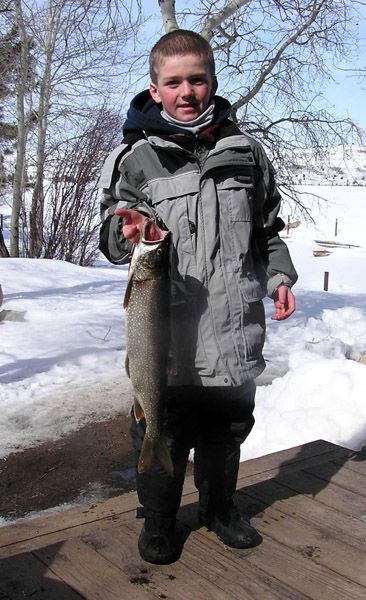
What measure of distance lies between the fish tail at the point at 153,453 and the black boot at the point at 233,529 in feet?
1.75

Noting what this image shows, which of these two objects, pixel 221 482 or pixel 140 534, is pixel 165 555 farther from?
pixel 221 482

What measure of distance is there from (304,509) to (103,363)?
4252mm

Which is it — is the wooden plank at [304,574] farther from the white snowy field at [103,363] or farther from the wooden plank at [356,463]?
the white snowy field at [103,363]

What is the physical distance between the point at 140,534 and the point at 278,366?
4483 millimetres

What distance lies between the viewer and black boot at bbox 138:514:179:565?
2.59m

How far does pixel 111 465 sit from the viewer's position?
4.79m

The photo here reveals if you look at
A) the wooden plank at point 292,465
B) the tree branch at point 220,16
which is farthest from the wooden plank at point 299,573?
the tree branch at point 220,16

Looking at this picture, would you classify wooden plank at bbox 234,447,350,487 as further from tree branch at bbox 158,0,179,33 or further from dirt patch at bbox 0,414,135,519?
tree branch at bbox 158,0,179,33

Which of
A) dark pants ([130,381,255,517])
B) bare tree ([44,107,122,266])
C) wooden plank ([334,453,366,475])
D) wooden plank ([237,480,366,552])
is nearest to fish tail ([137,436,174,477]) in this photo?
dark pants ([130,381,255,517])

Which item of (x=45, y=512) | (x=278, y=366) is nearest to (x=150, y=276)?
(x=45, y=512)

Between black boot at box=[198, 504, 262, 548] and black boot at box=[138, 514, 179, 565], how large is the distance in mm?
212

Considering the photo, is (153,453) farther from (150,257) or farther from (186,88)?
(186,88)

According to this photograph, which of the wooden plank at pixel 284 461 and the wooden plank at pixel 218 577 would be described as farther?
the wooden plank at pixel 284 461

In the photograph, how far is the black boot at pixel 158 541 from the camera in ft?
8.48
